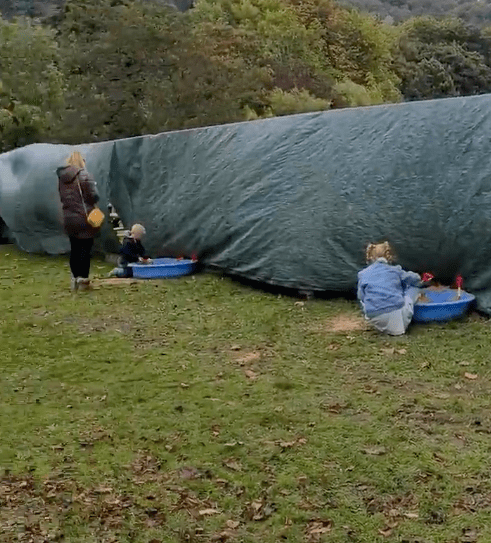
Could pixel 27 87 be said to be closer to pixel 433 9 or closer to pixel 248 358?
pixel 248 358

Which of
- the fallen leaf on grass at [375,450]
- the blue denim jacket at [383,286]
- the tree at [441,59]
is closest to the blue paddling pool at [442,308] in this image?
the blue denim jacket at [383,286]

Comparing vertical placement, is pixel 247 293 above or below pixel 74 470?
below

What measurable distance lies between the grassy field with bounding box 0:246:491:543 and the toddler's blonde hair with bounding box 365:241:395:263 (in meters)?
0.57

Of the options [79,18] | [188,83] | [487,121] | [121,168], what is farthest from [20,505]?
[79,18]

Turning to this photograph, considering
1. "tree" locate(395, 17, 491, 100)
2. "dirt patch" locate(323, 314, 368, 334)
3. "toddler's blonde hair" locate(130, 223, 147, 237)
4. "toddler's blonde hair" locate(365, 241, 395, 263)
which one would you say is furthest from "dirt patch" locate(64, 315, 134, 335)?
"tree" locate(395, 17, 491, 100)

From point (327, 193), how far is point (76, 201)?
9.54 ft

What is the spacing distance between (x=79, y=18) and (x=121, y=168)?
20347 mm

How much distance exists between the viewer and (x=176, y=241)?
34.2 ft

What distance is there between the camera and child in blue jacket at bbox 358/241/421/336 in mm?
6492

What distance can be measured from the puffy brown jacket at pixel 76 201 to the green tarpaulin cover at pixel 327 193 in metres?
1.51

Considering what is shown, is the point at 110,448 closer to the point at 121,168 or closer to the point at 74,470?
the point at 74,470

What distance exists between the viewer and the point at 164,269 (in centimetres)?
1006

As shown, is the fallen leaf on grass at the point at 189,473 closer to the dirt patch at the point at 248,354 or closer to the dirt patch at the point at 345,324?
the dirt patch at the point at 248,354

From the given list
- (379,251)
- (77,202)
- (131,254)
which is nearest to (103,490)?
(379,251)
